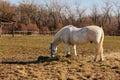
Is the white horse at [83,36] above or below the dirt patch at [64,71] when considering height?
above

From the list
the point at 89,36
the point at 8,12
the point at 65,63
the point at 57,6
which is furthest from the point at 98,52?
the point at 57,6

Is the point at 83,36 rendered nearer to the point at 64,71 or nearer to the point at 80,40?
the point at 80,40

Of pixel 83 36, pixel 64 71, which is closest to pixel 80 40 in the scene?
pixel 83 36

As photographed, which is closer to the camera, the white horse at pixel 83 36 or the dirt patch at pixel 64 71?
the dirt patch at pixel 64 71

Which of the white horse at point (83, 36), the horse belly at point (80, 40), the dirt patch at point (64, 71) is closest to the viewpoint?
the dirt patch at point (64, 71)

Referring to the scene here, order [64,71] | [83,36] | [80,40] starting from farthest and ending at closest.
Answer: [80,40], [83,36], [64,71]

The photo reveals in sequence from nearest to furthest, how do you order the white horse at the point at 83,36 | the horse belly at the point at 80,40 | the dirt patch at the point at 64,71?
the dirt patch at the point at 64,71
the white horse at the point at 83,36
the horse belly at the point at 80,40

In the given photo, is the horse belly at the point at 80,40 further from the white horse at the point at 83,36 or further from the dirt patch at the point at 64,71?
the dirt patch at the point at 64,71

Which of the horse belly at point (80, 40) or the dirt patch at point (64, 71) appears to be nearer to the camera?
the dirt patch at point (64, 71)

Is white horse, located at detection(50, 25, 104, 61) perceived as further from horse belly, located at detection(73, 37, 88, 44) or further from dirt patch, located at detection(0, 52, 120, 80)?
dirt patch, located at detection(0, 52, 120, 80)

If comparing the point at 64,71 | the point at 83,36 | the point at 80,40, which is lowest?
the point at 64,71

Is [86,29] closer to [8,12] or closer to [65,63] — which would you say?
[65,63]

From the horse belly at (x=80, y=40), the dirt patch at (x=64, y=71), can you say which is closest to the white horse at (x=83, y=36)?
the horse belly at (x=80, y=40)

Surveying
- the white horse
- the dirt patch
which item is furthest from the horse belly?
the dirt patch
